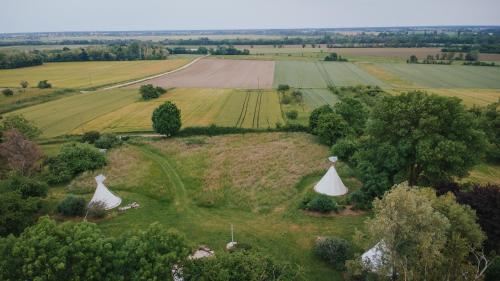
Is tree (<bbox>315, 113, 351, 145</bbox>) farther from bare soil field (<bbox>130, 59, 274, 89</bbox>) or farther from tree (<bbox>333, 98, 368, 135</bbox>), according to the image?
bare soil field (<bbox>130, 59, 274, 89</bbox>)

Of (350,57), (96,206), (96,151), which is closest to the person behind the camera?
(96,206)

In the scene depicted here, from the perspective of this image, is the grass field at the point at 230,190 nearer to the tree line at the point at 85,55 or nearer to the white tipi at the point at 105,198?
the white tipi at the point at 105,198

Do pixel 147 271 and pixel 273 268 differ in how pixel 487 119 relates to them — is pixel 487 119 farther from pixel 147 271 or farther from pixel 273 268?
pixel 147 271

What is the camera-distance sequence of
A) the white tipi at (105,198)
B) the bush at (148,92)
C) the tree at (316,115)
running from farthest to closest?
the bush at (148,92), the tree at (316,115), the white tipi at (105,198)

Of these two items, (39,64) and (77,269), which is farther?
(39,64)

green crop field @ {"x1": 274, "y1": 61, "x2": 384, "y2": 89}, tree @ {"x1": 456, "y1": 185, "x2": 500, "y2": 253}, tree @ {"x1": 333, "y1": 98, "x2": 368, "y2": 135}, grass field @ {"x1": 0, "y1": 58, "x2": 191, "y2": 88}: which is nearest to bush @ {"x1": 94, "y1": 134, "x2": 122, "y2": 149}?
tree @ {"x1": 333, "y1": 98, "x2": 368, "y2": 135}

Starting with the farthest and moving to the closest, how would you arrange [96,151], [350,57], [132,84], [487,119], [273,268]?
[350,57]
[132,84]
[487,119]
[96,151]
[273,268]

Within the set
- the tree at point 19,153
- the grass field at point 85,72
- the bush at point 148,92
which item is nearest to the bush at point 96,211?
the tree at point 19,153

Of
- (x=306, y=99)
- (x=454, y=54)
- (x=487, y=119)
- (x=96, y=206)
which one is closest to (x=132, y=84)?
(x=306, y=99)
